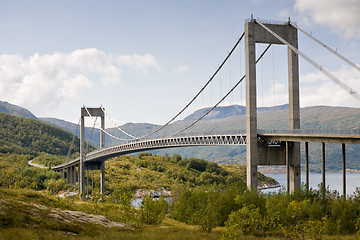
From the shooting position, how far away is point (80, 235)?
21.4m

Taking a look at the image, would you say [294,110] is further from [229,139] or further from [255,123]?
[229,139]

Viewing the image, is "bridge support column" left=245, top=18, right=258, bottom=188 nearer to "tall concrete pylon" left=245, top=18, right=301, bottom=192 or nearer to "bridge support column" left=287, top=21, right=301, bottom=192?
"tall concrete pylon" left=245, top=18, right=301, bottom=192

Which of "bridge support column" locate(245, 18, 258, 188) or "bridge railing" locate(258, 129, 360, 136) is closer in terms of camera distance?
"bridge railing" locate(258, 129, 360, 136)

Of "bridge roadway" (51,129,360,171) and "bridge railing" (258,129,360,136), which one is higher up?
"bridge railing" (258,129,360,136)

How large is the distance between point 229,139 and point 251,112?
6.79m

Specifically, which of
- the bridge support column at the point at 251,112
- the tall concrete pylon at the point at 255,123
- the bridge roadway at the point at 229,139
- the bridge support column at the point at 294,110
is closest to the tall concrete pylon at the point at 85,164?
the bridge roadway at the point at 229,139

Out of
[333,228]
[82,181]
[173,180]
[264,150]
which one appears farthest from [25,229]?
[173,180]

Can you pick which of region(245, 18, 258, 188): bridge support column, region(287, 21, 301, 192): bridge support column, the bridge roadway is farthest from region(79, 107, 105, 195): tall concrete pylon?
region(287, 21, 301, 192): bridge support column

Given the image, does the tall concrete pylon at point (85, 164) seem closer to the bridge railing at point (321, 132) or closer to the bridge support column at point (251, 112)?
the bridge support column at point (251, 112)

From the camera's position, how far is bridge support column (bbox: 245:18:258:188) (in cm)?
4669

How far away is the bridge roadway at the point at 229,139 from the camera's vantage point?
3416cm

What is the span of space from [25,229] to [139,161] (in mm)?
141340

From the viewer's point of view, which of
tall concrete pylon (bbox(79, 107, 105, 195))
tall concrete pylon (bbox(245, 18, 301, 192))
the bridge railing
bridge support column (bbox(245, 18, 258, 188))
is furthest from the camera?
tall concrete pylon (bbox(79, 107, 105, 195))

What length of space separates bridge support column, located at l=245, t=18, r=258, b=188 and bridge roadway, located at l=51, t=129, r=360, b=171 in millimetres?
1368
